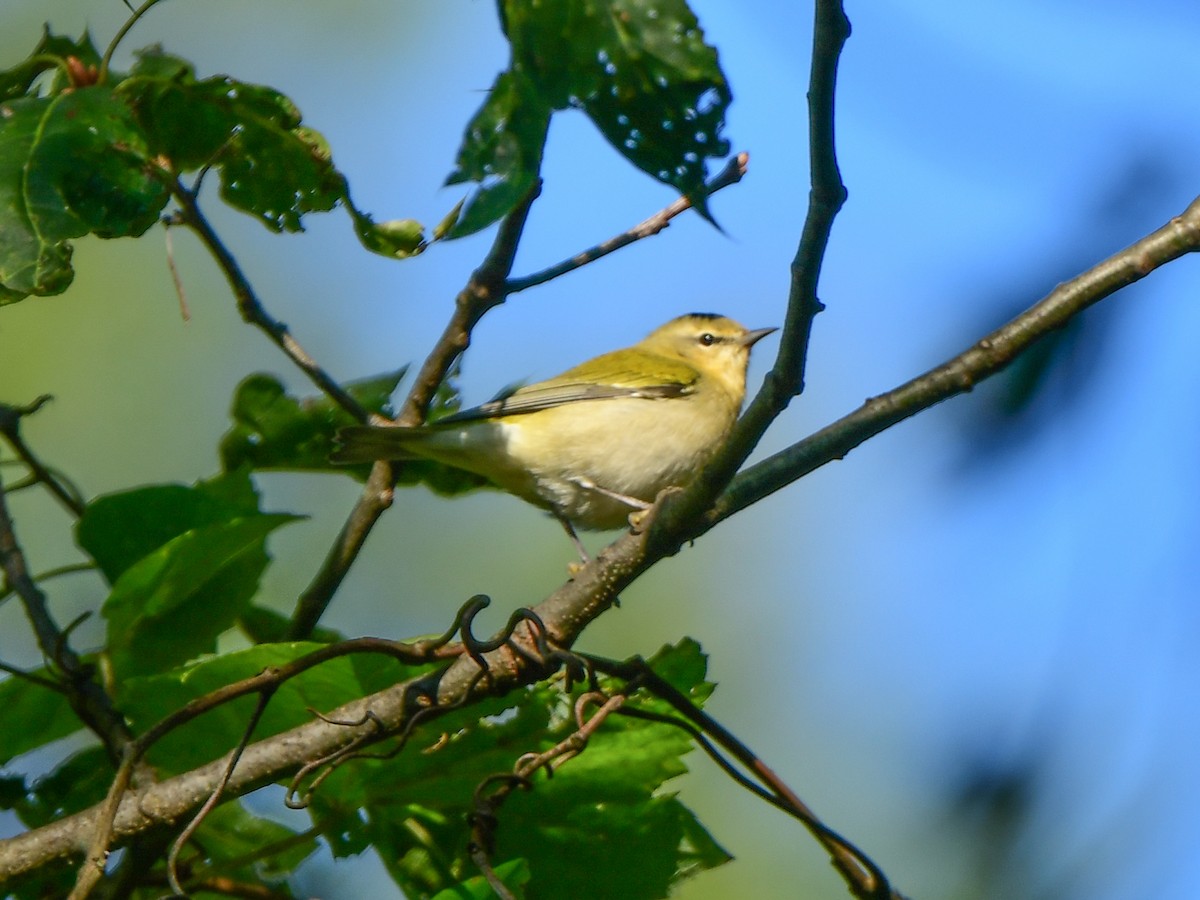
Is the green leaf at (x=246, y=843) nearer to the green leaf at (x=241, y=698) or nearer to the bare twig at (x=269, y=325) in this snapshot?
the green leaf at (x=241, y=698)

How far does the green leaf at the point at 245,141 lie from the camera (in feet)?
7.97

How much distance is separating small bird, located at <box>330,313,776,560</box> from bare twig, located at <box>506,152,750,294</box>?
3.63 ft

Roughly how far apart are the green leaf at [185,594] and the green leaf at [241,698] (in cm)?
20

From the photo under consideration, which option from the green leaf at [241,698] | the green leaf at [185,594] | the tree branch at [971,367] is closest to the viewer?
the tree branch at [971,367]

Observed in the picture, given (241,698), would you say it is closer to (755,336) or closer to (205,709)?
(205,709)

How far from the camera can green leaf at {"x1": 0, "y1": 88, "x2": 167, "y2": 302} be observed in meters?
2.09

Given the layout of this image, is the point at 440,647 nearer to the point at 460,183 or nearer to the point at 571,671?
the point at 571,671

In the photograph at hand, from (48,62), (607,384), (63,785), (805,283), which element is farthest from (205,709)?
(607,384)

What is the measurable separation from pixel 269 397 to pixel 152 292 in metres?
6.40

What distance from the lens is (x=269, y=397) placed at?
2.97m

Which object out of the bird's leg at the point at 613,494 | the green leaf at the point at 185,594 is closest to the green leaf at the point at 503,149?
the green leaf at the point at 185,594

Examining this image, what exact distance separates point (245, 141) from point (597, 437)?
2225 mm

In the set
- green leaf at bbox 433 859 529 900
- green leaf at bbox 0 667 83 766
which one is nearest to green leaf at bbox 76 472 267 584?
green leaf at bbox 0 667 83 766

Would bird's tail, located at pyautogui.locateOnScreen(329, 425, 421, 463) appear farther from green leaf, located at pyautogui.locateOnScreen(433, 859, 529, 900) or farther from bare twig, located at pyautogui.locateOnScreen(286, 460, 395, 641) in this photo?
green leaf, located at pyautogui.locateOnScreen(433, 859, 529, 900)
